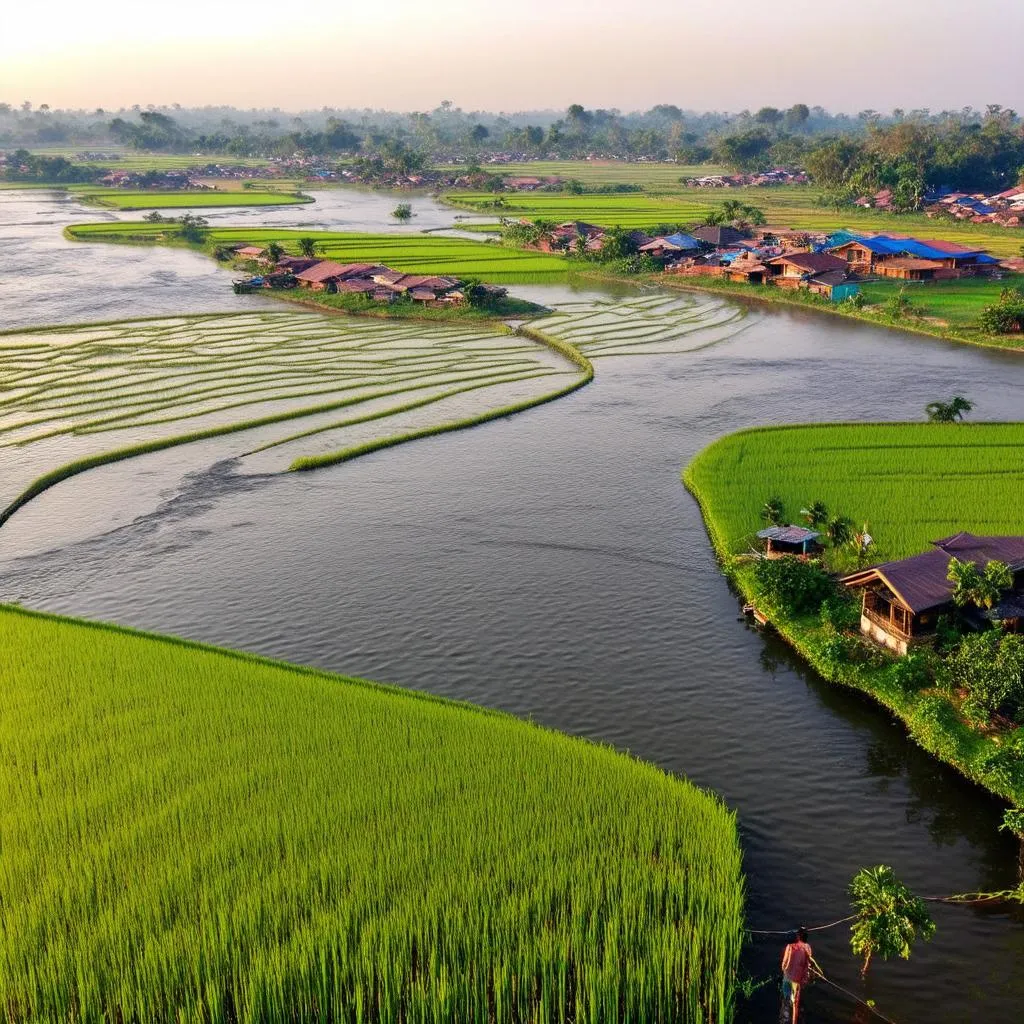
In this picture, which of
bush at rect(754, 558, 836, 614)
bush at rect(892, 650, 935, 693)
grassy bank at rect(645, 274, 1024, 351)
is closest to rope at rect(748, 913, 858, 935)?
bush at rect(892, 650, 935, 693)

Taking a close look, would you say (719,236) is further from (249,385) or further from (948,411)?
(249,385)

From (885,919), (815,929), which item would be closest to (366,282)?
(815,929)

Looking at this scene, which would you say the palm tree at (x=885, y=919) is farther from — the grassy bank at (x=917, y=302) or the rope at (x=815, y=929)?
the grassy bank at (x=917, y=302)

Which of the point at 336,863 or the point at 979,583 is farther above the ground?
the point at 979,583

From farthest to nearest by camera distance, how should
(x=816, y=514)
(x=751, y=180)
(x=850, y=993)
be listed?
(x=751, y=180)
(x=816, y=514)
(x=850, y=993)

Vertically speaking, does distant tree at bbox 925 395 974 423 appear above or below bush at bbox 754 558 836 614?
above

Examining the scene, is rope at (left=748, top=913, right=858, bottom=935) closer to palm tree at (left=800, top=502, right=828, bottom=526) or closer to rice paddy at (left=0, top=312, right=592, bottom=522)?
palm tree at (left=800, top=502, right=828, bottom=526)
